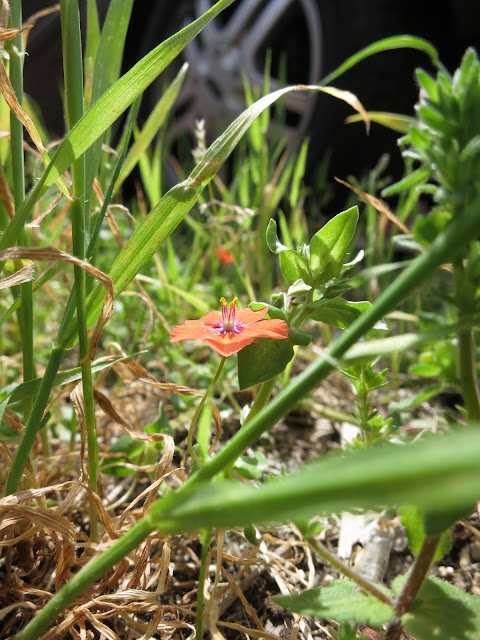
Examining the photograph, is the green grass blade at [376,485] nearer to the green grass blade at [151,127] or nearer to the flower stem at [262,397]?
the flower stem at [262,397]

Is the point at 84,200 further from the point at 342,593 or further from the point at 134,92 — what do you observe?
the point at 342,593

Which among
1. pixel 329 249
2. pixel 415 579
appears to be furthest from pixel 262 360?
pixel 415 579

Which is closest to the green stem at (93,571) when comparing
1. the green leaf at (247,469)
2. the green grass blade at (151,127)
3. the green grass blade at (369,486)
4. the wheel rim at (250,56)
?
the green grass blade at (369,486)

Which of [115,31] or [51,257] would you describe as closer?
[51,257]

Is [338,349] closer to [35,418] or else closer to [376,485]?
[376,485]

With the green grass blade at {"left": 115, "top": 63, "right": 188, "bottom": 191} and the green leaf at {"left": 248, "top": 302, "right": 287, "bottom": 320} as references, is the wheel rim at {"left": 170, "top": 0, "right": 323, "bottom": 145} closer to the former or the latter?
the green grass blade at {"left": 115, "top": 63, "right": 188, "bottom": 191}

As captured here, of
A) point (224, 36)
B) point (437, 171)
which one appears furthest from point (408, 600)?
point (224, 36)

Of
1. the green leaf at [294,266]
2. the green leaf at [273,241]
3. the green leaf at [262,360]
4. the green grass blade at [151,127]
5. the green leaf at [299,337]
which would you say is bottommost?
the green leaf at [262,360]
